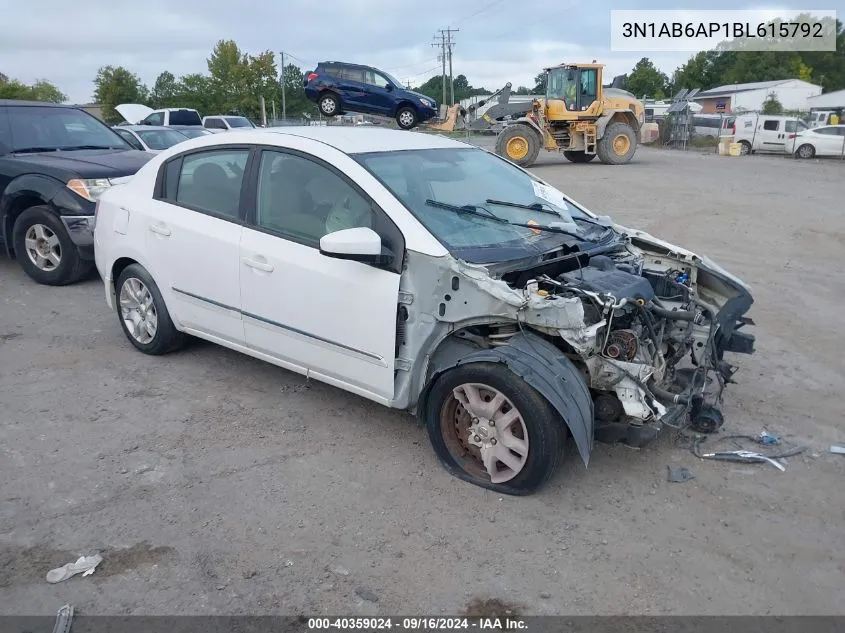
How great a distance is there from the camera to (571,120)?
22641mm

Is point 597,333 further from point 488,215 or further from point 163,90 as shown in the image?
point 163,90

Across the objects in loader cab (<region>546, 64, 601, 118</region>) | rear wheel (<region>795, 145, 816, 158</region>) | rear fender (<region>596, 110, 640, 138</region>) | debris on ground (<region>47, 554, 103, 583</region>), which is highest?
loader cab (<region>546, 64, 601, 118</region>)

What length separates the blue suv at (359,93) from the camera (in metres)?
21.4

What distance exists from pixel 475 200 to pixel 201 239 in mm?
1808

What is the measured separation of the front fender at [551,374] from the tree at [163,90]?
→ 6040cm

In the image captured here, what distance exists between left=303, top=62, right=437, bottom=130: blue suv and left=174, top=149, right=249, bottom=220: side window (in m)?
17.5

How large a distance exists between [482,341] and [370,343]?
0.62 m

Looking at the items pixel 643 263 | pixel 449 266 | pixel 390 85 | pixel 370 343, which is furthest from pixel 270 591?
pixel 390 85

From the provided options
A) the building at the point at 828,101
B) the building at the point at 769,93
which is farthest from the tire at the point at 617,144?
the building at the point at 769,93

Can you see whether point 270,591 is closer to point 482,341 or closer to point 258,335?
point 482,341

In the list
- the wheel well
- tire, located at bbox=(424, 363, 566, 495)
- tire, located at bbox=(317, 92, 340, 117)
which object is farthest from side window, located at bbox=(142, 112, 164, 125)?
tire, located at bbox=(424, 363, 566, 495)

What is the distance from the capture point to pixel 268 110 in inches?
1997

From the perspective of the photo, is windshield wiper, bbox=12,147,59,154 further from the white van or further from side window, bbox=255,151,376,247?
the white van

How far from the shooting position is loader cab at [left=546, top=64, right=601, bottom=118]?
73.4 ft
